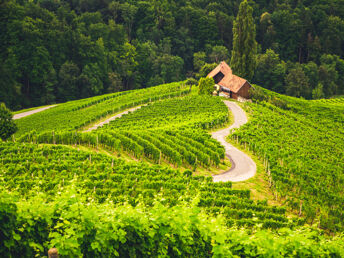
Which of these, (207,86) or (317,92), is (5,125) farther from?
(317,92)

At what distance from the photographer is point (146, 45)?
108812mm

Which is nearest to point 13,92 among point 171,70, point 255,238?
point 171,70

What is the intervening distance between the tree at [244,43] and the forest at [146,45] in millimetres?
2637

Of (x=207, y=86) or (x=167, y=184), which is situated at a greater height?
(x=207, y=86)

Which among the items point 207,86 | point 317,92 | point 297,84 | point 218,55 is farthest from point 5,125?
point 317,92

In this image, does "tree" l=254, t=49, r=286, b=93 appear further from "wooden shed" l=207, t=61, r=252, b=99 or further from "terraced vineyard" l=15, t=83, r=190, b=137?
"terraced vineyard" l=15, t=83, r=190, b=137

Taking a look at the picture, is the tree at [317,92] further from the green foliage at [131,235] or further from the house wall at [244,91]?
the green foliage at [131,235]

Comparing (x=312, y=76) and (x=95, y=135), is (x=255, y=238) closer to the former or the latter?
(x=95, y=135)

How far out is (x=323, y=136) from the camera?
48.8 metres

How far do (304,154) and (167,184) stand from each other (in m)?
20.3

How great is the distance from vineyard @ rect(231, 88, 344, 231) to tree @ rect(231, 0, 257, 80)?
11.2m

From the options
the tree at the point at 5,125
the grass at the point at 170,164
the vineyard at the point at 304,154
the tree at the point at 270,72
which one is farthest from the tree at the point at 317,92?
the tree at the point at 5,125

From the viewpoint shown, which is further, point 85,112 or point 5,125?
point 85,112

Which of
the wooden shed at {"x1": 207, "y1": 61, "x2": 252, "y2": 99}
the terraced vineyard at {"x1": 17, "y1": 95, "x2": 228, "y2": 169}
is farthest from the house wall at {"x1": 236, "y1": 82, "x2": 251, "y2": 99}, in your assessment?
the terraced vineyard at {"x1": 17, "y1": 95, "x2": 228, "y2": 169}
